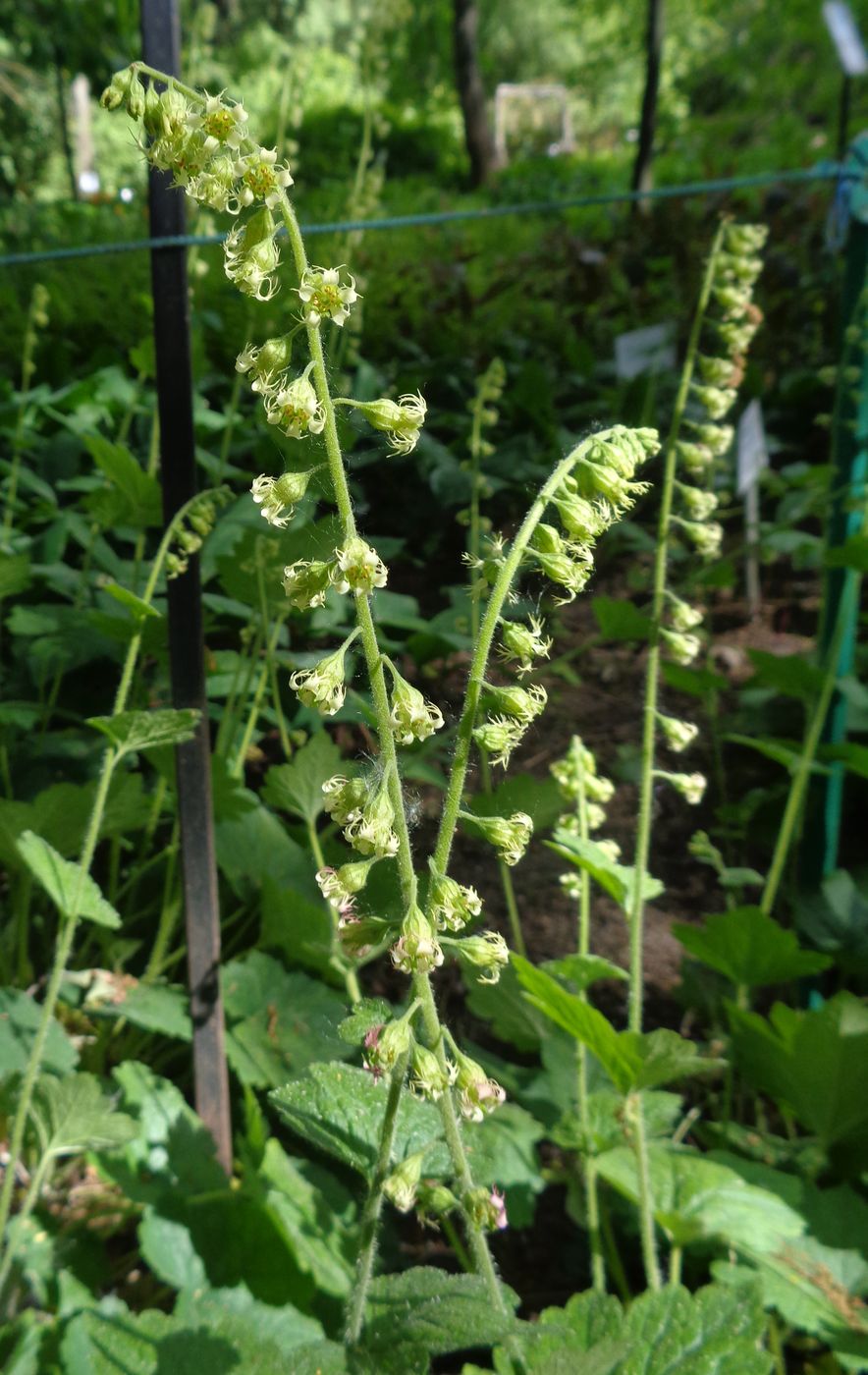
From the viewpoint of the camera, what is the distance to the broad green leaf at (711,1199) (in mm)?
1142

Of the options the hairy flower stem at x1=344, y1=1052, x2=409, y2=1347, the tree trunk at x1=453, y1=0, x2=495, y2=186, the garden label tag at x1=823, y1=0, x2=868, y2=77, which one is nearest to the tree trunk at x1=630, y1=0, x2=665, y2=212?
the garden label tag at x1=823, y1=0, x2=868, y2=77

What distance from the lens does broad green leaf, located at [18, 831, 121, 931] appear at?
99 cm

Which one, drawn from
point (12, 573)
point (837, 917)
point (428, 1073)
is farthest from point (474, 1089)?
point (837, 917)

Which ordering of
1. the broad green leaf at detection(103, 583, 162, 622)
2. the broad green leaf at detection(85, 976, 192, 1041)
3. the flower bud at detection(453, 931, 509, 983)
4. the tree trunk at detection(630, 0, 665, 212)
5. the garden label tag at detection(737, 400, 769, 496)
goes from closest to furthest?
the flower bud at detection(453, 931, 509, 983), the broad green leaf at detection(103, 583, 162, 622), the broad green leaf at detection(85, 976, 192, 1041), the garden label tag at detection(737, 400, 769, 496), the tree trunk at detection(630, 0, 665, 212)

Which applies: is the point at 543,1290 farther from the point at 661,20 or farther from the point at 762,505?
the point at 661,20

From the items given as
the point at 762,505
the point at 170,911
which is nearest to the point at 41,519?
the point at 170,911

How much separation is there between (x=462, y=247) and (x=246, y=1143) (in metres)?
4.02

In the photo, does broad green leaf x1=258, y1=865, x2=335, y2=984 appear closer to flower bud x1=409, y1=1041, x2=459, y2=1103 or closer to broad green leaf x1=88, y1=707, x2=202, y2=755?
broad green leaf x1=88, y1=707, x2=202, y2=755

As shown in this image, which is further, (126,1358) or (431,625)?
(431,625)

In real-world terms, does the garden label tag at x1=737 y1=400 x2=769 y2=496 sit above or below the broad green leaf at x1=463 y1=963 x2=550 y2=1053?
above

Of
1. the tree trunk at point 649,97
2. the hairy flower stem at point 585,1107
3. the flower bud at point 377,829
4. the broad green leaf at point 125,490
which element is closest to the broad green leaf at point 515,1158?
the hairy flower stem at point 585,1107

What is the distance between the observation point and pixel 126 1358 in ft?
2.91

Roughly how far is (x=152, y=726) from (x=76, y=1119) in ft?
1.27

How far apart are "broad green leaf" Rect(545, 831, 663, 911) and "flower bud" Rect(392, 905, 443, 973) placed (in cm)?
33
